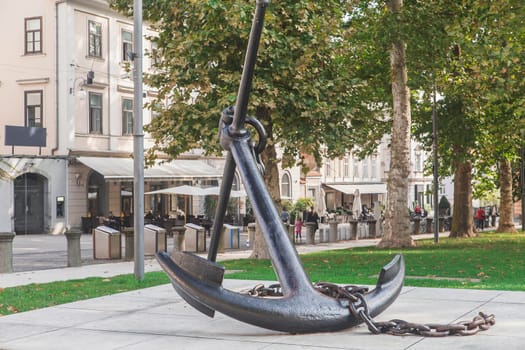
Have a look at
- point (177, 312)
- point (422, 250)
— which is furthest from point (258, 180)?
point (422, 250)

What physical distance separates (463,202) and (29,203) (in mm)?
20442

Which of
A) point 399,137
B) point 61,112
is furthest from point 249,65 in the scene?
point 61,112

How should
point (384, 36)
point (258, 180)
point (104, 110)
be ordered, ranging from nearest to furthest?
1. point (258, 180)
2. point (384, 36)
3. point (104, 110)

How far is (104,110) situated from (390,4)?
21002 mm

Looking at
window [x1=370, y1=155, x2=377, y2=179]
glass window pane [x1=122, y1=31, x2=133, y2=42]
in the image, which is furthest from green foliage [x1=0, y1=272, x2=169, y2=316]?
window [x1=370, y1=155, x2=377, y2=179]

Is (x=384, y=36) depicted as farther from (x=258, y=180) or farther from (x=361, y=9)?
(x=258, y=180)

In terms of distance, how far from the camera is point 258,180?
29.1 feet

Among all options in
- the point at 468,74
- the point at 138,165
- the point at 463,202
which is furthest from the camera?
the point at 463,202

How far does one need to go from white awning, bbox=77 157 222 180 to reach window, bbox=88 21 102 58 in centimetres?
552

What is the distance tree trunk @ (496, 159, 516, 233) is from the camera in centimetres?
3912

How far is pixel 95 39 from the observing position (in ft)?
139

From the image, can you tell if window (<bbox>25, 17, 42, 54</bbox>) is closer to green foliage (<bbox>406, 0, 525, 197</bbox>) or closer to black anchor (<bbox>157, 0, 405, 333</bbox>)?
green foliage (<bbox>406, 0, 525, 197</bbox>)

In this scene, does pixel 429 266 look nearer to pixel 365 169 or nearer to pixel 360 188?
pixel 360 188

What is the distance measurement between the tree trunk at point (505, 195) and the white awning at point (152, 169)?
16.6m
